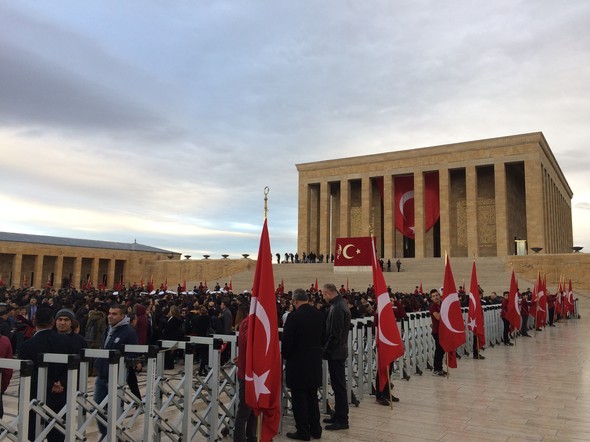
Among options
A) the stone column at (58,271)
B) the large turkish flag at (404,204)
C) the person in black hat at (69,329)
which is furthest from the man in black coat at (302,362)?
the stone column at (58,271)

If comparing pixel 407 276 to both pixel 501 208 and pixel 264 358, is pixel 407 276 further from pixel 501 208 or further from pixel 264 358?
pixel 264 358

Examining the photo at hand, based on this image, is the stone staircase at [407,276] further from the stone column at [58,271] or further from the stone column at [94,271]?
the stone column at [58,271]

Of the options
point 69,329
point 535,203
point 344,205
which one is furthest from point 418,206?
point 69,329

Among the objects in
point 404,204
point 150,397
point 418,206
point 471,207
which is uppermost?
point 404,204

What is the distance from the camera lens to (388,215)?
42.9 metres

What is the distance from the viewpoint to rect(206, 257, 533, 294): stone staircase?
2721cm

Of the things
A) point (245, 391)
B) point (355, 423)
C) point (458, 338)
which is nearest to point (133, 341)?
point (245, 391)

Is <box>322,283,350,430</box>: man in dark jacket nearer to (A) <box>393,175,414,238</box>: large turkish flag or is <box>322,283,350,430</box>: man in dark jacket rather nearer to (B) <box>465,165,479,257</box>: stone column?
(B) <box>465,165,479,257</box>: stone column

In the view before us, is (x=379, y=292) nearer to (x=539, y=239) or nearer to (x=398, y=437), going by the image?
(x=398, y=437)

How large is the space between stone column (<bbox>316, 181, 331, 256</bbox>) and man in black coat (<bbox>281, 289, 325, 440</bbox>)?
41.4 metres

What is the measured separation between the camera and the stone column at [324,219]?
46.6 metres

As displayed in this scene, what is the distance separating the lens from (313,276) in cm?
3170

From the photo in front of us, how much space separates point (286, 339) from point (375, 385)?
2424 mm

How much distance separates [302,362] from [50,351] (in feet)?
7.99
